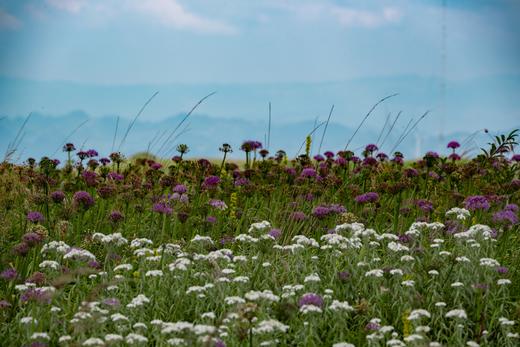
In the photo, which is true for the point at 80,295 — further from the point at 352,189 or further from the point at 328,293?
the point at 352,189

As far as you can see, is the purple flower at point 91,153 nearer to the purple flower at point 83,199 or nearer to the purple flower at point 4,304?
the purple flower at point 83,199

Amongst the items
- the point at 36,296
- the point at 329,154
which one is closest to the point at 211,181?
the point at 329,154

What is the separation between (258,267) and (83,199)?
2.00 meters

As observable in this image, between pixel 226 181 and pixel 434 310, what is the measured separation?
4.05 meters

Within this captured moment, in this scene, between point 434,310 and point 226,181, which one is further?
point 226,181

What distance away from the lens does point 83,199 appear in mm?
6512

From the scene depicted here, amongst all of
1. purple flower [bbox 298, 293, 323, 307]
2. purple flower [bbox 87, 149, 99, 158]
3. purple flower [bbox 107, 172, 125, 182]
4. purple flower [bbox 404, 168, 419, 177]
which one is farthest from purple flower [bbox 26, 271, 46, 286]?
purple flower [bbox 404, 168, 419, 177]

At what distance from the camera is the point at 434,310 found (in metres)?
5.29

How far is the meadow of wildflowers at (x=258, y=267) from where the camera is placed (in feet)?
15.5

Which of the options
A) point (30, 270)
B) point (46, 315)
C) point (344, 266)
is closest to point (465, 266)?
point (344, 266)

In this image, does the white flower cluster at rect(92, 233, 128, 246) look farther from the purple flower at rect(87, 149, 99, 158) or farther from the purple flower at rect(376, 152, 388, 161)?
A: the purple flower at rect(376, 152, 388, 161)

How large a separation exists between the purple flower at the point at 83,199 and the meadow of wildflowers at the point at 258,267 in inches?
1.5

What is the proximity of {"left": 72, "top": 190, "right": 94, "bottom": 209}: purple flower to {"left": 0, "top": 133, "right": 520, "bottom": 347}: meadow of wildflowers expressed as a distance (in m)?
0.04

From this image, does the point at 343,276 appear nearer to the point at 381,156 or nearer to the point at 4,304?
the point at 4,304
